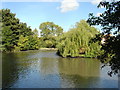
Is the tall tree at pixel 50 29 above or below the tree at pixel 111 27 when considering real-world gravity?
above

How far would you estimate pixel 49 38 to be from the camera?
49.8 m

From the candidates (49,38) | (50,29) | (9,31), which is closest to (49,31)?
(50,29)

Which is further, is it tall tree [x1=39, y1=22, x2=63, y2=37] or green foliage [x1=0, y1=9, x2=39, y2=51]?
tall tree [x1=39, y1=22, x2=63, y2=37]

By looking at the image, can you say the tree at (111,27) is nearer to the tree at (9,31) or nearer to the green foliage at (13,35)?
the green foliage at (13,35)

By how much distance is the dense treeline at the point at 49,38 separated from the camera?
2195 cm

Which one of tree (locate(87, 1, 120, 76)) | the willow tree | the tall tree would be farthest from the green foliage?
tree (locate(87, 1, 120, 76))

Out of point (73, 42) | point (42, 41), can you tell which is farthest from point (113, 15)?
point (42, 41)

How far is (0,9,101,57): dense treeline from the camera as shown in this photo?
21953mm

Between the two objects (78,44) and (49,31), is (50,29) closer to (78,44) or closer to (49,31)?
(49,31)

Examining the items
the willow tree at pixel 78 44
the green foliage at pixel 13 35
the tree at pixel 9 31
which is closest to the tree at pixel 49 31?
the green foliage at pixel 13 35

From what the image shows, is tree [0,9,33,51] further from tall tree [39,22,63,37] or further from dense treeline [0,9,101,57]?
tall tree [39,22,63,37]

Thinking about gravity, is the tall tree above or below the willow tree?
above

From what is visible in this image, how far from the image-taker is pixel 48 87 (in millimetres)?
9586

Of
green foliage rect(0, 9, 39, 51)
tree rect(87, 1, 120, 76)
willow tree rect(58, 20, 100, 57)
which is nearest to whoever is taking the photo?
tree rect(87, 1, 120, 76)
